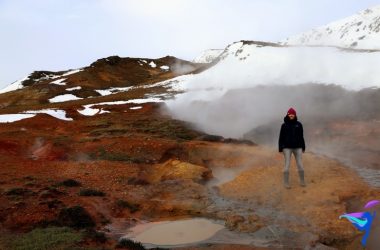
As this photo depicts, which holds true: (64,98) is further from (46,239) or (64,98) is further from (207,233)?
(207,233)

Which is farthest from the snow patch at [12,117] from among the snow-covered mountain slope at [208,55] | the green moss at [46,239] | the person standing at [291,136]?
the snow-covered mountain slope at [208,55]

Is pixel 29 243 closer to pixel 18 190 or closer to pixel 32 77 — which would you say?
pixel 18 190

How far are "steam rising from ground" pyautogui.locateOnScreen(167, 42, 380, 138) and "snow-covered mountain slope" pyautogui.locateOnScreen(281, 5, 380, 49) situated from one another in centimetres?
1534

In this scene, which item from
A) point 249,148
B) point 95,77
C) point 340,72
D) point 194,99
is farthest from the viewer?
point 95,77

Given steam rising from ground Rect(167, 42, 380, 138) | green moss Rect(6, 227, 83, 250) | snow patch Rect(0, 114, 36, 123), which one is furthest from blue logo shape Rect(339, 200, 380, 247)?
snow patch Rect(0, 114, 36, 123)

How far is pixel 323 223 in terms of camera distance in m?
9.49

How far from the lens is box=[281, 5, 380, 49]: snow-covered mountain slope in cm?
5828

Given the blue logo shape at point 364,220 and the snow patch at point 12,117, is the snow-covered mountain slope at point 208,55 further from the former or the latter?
the blue logo shape at point 364,220

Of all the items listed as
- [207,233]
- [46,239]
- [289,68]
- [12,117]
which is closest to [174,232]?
[207,233]

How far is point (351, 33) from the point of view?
213 feet

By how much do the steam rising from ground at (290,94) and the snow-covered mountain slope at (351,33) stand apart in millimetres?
15336

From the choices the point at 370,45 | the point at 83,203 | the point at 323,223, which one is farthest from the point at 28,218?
the point at 370,45

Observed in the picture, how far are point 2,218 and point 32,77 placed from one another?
81.2 meters

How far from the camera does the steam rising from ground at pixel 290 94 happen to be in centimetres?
2675
